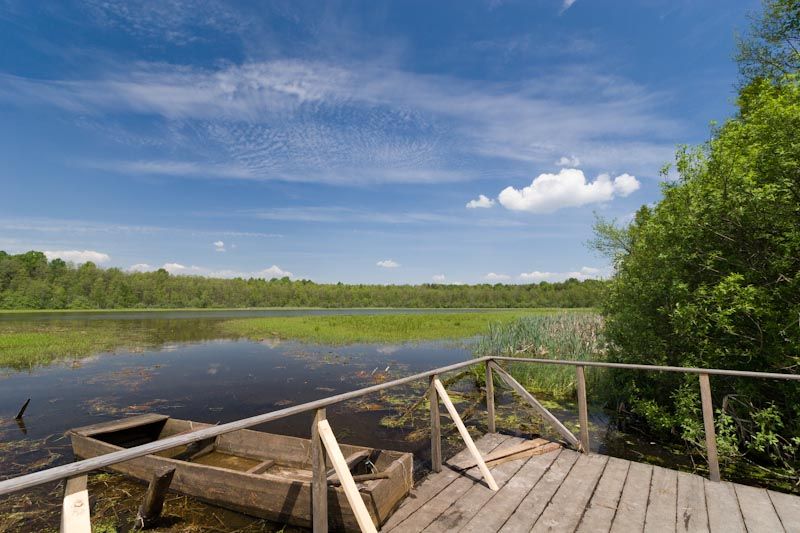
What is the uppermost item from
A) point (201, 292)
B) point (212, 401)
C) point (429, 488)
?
point (201, 292)

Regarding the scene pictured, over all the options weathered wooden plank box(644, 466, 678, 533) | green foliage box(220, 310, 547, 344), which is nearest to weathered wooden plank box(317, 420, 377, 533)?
weathered wooden plank box(644, 466, 678, 533)

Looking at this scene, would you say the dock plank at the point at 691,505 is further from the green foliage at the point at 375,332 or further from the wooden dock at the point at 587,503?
the green foliage at the point at 375,332

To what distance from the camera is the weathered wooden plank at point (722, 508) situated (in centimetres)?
366

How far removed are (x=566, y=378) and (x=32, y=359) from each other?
76.9 feet

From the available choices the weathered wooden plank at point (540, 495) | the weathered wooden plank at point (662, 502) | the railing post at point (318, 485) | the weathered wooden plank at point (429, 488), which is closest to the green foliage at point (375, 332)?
the weathered wooden plank at point (540, 495)

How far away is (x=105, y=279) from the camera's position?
81.0 meters

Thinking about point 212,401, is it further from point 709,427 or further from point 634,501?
point 709,427

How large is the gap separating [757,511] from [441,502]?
10.1ft

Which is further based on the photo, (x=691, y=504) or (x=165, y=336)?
(x=165, y=336)

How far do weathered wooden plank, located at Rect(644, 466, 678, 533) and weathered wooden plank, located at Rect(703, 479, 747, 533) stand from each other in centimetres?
29

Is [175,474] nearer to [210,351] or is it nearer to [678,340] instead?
[678,340]

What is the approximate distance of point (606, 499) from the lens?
423 centimetres

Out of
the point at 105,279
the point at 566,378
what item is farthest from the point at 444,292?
the point at 566,378

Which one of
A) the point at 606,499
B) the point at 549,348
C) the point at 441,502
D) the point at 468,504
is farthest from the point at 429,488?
the point at 549,348
